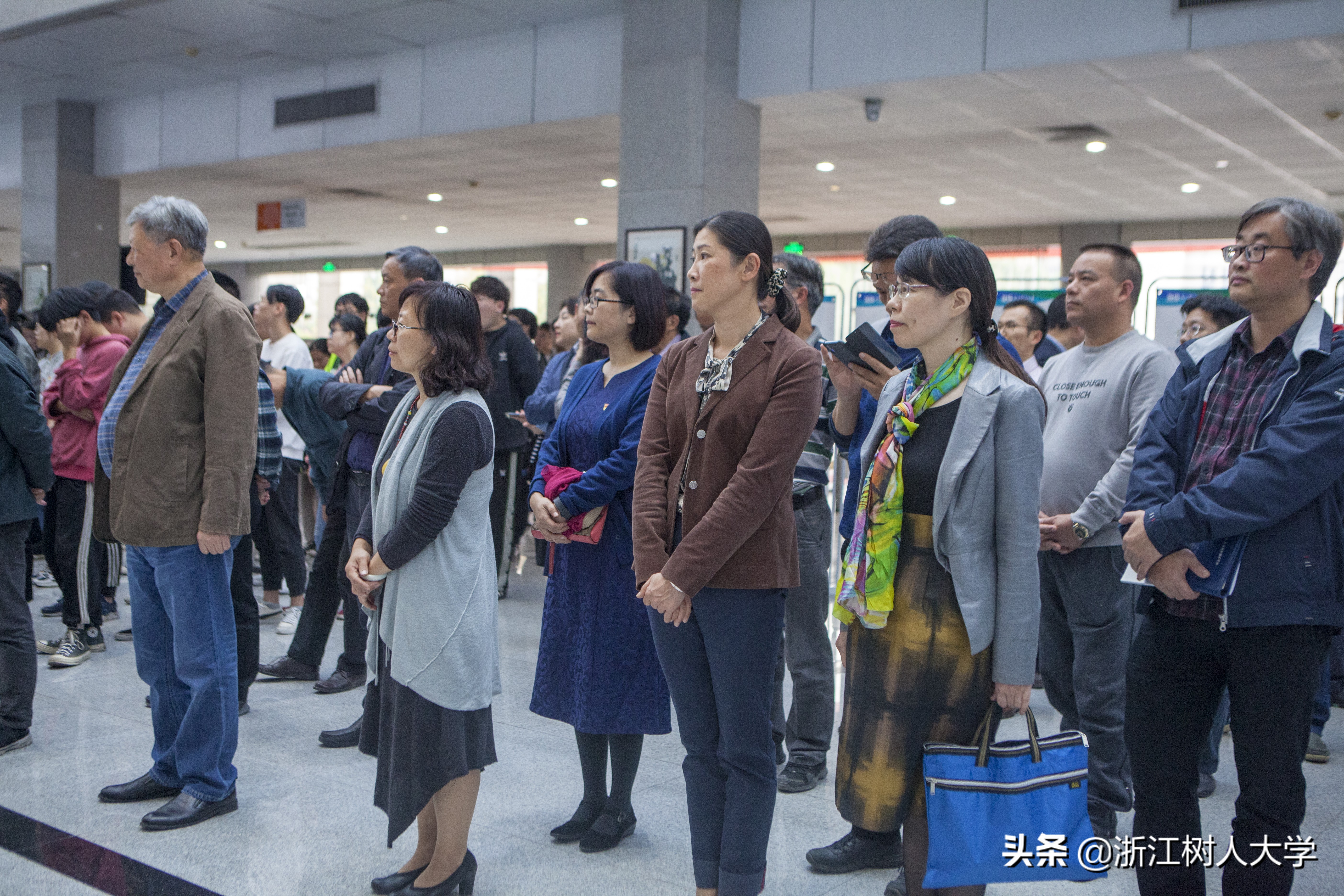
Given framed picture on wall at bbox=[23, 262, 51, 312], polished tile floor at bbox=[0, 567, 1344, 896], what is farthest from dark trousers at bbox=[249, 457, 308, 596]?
framed picture on wall at bbox=[23, 262, 51, 312]

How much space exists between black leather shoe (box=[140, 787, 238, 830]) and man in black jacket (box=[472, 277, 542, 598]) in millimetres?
2894

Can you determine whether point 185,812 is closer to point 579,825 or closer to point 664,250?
point 579,825

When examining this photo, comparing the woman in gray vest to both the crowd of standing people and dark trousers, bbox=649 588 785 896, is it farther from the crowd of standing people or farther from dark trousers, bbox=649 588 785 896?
dark trousers, bbox=649 588 785 896

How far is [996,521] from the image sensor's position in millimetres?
2299

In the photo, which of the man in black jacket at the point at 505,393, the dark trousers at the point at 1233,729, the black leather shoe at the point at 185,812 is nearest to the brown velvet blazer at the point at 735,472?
the dark trousers at the point at 1233,729

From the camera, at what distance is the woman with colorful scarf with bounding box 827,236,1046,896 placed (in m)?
2.27

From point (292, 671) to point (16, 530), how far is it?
4.32 feet

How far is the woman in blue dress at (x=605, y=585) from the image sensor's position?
3039 mm

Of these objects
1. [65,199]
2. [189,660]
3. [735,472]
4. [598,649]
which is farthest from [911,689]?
[65,199]

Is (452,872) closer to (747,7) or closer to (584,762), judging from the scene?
(584,762)

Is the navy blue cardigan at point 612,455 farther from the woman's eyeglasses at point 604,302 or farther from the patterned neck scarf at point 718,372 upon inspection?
the patterned neck scarf at point 718,372

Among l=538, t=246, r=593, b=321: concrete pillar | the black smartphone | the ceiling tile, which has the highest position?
the ceiling tile

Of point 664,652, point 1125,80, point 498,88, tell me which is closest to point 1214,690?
point 664,652

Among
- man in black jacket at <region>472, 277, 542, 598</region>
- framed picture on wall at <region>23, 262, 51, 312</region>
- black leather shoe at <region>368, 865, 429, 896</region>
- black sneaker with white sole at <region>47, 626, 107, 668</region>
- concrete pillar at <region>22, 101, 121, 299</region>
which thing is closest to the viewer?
black leather shoe at <region>368, 865, 429, 896</region>
